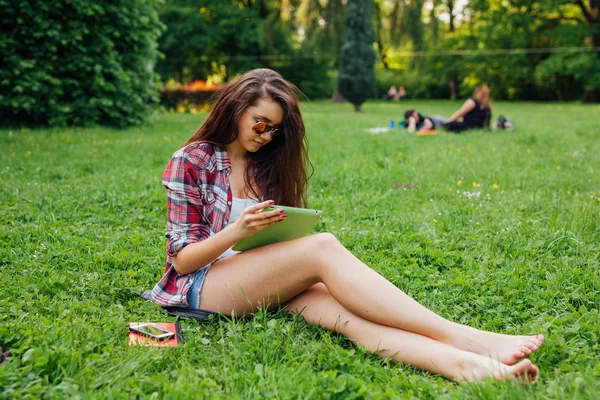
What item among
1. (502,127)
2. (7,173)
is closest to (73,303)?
(7,173)

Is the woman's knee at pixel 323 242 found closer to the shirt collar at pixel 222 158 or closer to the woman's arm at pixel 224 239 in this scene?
the woman's arm at pixel 224 239

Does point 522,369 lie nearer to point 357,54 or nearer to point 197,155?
point 197,155

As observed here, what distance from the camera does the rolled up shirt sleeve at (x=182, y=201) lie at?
2.53 m

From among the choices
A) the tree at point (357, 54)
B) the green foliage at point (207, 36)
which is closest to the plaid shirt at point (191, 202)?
the tree at point (357, 54)

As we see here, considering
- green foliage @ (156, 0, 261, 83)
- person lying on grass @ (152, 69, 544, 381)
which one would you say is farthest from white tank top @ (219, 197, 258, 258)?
green foliage @ (156, 0, 261, 83)

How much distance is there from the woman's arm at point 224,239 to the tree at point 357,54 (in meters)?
17.7

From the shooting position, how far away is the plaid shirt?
2.54 meters

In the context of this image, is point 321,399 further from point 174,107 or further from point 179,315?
point 174,107

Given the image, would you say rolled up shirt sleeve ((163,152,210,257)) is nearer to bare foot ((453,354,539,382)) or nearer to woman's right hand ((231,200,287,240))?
woman's right hand ((231,200,287,240))

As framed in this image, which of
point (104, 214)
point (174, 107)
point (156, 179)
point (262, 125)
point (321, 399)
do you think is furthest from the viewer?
point (174, 107)

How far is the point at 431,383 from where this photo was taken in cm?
203

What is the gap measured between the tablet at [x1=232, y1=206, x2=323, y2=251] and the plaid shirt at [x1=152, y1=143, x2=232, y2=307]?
234mm

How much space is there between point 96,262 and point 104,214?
1102 millimetres

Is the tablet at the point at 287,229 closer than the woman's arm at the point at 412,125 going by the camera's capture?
Yes
